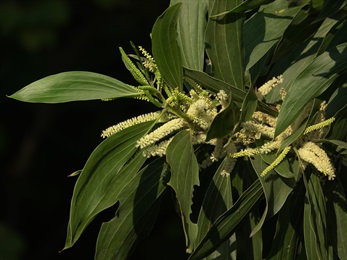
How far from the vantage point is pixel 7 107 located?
5.17 meters

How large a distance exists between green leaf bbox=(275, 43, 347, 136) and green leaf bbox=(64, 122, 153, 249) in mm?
218

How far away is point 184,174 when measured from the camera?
1.22m

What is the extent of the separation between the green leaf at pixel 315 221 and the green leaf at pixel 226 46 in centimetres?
21

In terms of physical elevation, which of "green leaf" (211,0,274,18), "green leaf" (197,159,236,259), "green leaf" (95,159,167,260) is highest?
"green leaf" (211,0,274,18)

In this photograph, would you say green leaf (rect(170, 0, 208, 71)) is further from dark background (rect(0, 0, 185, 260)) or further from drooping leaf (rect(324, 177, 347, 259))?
dark background (rect(0, 0, 185, 260))

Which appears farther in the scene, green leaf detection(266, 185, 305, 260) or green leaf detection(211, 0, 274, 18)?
green leaf detection(266, 185, 305, 260)

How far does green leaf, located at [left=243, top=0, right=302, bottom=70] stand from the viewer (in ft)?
4.56

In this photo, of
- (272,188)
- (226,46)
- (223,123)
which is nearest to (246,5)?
(226,46)

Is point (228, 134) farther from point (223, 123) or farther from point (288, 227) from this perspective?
point (288, 227)

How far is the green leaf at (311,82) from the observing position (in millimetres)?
1241

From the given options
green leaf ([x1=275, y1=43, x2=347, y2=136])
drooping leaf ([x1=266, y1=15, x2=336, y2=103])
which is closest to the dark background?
drooping leaf ([x1=266, y1=15, x2=336, y2=103])

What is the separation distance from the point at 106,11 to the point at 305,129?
13.6 feet

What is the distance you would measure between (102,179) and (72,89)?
0.15 meters

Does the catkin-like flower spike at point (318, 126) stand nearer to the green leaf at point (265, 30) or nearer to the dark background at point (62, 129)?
the green leaf at point (265, 30)
